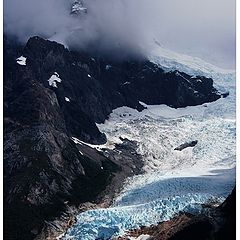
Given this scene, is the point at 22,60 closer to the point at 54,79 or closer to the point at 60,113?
the point at 54,79

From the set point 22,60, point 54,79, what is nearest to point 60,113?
point 22,60


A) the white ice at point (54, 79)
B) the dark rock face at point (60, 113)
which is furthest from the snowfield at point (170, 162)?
the white ice at point (54, 79)

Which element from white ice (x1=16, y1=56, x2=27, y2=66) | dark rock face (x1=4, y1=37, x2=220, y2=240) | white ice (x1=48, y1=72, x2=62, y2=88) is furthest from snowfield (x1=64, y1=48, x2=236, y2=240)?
white ice (x1=16, y1=56, x2=27, y2=66)

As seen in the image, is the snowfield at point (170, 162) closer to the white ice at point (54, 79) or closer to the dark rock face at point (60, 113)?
the dark rock face at point (60, 113)

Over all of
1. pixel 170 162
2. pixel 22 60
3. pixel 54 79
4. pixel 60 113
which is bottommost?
pixel 170 162

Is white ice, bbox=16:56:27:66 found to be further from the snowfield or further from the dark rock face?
the snowfield
